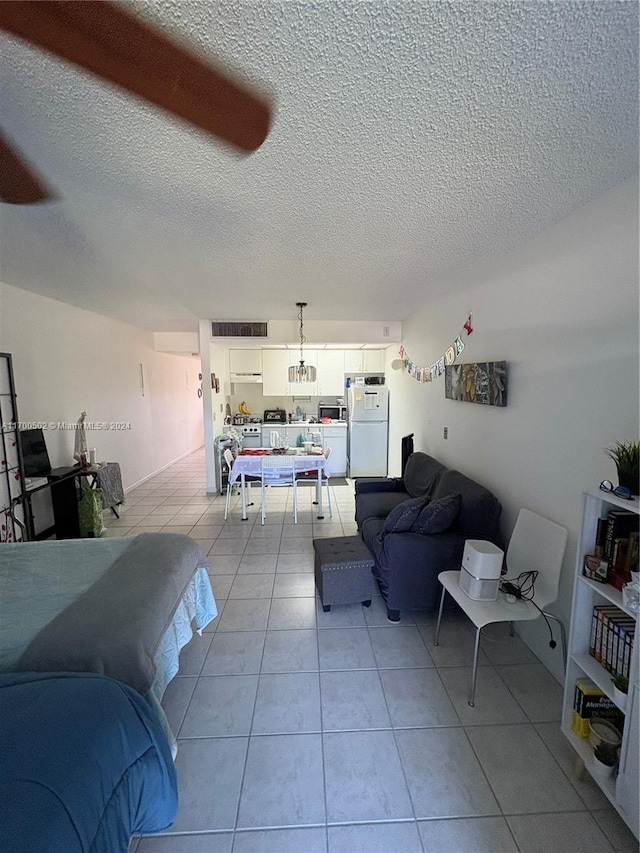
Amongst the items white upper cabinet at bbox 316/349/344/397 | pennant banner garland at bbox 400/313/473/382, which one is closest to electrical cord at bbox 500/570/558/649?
pennant banner garland at bbox 400/313/473/382

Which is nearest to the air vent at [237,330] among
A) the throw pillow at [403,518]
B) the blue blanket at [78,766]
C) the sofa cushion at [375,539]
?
the sofa cushion at [375,539]

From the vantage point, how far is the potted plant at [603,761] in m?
1.30

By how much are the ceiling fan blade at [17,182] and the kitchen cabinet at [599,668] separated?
2442mm

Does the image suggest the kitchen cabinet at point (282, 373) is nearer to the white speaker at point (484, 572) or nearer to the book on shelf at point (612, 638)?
the white speaker at point (484, 572)

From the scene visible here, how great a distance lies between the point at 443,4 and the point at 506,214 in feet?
3.82

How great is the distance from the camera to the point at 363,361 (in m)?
6.31

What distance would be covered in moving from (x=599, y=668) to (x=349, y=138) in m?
2.14

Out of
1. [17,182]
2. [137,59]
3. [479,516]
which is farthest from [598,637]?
[17,182]

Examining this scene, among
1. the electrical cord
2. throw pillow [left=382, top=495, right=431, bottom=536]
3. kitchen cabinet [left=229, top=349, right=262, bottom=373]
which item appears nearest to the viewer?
the electrical cord

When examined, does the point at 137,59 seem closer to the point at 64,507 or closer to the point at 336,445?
the point at 64,507

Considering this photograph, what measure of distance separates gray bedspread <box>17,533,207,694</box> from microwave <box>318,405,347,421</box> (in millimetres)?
4615

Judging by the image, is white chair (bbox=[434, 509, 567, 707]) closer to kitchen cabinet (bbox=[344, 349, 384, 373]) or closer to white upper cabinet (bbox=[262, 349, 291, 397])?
kitchen cabinet (bbox=[344, 349, 384, 373])

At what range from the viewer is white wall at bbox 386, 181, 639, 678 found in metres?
1.54

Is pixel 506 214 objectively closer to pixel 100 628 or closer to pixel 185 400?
pixel 100 628
